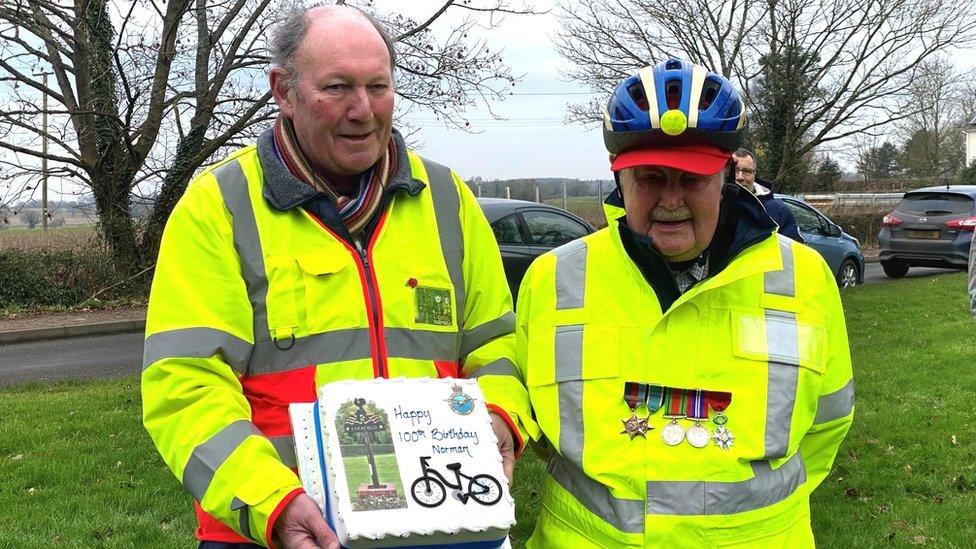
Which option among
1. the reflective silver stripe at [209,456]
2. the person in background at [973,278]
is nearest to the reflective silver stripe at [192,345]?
the reflective silver stripe at [209,456]

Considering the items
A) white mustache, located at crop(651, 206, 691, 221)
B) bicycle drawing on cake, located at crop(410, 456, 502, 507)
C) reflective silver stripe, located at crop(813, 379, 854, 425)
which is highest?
white mustache, located at crop(651, 206, 691, 221)

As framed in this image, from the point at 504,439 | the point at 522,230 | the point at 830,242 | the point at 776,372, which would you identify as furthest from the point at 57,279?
the point at 776,372

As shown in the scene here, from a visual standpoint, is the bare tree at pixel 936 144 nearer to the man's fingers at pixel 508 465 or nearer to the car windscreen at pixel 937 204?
the car windscreen at pixel 937 204

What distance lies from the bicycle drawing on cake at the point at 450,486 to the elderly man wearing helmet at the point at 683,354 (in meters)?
0.35

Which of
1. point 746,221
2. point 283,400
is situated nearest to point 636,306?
point 746,221

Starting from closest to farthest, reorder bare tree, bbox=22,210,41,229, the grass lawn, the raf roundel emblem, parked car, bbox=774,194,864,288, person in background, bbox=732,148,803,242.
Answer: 1. the raf roundel emblem
2. the grass lawn
3. person in background, bbox=732,148,803,242
4. parked car, bbox=774,194,864,288
5. bare tree, bbox=22,210,41,229

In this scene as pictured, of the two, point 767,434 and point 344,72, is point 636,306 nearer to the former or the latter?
point 767,434

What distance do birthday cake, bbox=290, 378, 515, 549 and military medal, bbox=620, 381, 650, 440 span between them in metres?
0.34

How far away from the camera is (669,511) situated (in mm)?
2049

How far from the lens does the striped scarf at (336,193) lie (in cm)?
224

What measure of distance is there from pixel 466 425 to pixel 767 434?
684 mm

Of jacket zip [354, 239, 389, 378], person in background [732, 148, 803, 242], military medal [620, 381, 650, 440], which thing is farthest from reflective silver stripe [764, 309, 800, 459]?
person in background [732, 148, 803, 242]

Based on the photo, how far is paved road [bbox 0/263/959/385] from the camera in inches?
410

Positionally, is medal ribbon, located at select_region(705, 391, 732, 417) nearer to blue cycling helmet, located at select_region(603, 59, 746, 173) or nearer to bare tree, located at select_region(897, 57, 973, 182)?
blue cycling helmet, located at select_region(603, 59, 746, 173)
